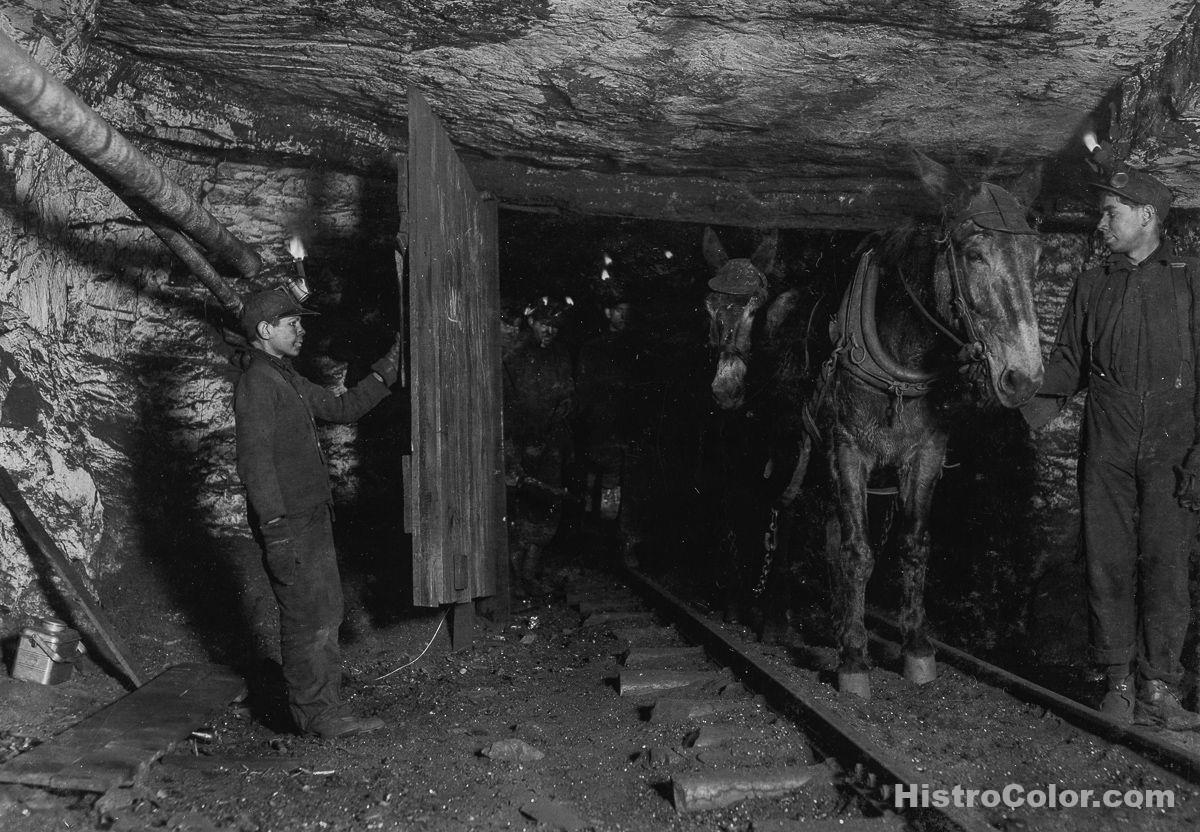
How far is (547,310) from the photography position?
9.42m

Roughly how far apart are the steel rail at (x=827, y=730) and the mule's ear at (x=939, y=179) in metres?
2.54

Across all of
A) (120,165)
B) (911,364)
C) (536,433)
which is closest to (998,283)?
(911,364)

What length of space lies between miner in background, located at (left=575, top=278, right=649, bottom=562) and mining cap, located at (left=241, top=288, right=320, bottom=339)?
17.7 ft

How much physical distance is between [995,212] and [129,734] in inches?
184

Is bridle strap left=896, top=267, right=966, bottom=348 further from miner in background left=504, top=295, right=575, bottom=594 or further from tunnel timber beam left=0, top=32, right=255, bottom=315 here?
miner in background left=504, top=295, right=575, bottom=594

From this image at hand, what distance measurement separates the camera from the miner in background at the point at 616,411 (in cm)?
970

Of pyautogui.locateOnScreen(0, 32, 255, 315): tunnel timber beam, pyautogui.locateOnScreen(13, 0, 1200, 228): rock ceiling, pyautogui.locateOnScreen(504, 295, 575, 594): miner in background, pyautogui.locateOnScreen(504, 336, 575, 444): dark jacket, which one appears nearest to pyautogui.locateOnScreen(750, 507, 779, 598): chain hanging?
pyautogui.locateOnScreen(13, 0, 1200, 228): rock ceiling

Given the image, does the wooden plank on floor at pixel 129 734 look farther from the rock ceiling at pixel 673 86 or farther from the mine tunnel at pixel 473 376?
the rock ceiling at pixel 673 86

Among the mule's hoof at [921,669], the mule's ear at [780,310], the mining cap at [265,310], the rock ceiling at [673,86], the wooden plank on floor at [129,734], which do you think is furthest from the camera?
the mule's ear at [780,310]

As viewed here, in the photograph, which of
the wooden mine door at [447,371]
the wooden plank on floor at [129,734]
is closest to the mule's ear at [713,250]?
the wooden mine door at [447,371]

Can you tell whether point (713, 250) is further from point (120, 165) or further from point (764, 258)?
point (120, 165)

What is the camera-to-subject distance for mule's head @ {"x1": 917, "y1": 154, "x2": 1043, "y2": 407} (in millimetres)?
3867

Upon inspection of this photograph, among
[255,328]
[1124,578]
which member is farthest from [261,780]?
[1124,578]

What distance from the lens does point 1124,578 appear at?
4180 mm
